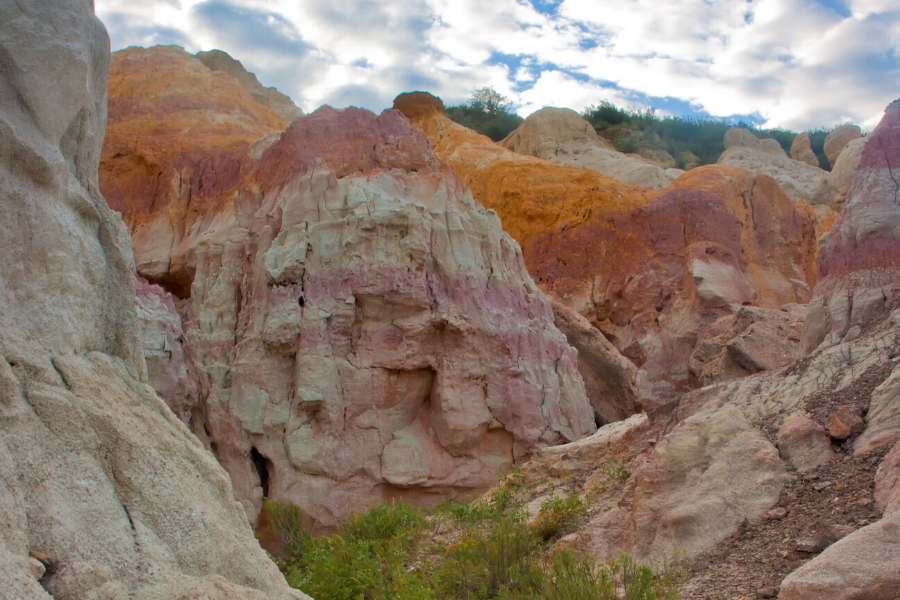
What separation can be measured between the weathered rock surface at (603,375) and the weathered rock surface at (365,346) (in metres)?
1.88

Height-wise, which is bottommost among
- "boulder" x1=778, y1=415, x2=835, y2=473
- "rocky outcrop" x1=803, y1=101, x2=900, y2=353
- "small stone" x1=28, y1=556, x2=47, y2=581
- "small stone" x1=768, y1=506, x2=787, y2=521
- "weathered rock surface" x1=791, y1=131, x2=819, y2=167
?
"small stone" x1=768, y1=506, x2=787, y2=521

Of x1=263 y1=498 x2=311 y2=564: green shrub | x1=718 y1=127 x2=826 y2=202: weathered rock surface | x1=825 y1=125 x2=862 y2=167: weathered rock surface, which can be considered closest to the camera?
x1=263 y1=498 x2=311 y2=564: green shrub

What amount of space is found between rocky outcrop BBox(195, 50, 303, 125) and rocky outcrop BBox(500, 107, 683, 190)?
8339 mm

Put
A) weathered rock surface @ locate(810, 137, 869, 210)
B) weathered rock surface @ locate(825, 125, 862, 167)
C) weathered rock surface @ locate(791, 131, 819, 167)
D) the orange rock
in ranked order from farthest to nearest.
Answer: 1. weathered rock surface @ locate(791, 131, 819, 167)
2. weathered rock surface @ locate(825, 125, 862, 167)
3. the orange rock
4. weathered rock surface @ locate(810, 137, 869, 210)

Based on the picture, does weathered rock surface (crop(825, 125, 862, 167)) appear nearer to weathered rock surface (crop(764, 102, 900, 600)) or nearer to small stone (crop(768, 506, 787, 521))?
weathered rock surface (crop(764, 102, 900, 600))

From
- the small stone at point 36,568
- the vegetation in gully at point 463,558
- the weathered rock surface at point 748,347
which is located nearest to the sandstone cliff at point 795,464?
the vegetation in gully at point 463,558

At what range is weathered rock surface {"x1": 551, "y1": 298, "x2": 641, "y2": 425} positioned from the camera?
1338 cm

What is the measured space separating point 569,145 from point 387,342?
17909 millimetres

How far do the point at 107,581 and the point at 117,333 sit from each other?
6.09 ft

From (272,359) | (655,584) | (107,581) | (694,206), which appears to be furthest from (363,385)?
(694,206)

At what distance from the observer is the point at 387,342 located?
10.4 m

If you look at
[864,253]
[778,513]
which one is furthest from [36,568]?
[864,253]

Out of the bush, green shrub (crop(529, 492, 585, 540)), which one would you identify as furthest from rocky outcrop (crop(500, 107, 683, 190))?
green shrub (crop(529, 492, 585, 540))

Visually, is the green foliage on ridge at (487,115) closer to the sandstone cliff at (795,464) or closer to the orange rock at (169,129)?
the orange rock at (169,129)
